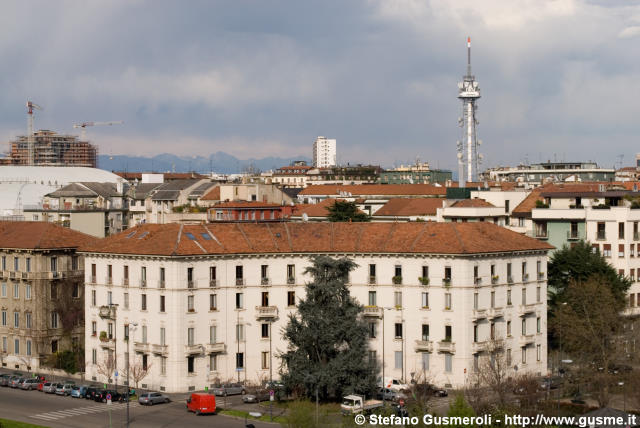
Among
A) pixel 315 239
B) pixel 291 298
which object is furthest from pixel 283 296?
pixel 315 239

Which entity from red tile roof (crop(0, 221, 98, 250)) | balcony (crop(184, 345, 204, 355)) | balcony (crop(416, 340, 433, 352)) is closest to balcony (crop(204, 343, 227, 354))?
balcony (crop(184, 345, 204, 355))

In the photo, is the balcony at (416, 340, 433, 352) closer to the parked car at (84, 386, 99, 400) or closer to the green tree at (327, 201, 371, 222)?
the parked car at (84, 386, 99, 400)

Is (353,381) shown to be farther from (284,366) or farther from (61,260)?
(61,260)

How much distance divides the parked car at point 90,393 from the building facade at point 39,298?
16965 mm

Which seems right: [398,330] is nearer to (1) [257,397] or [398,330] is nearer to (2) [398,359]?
(2) [398,359]

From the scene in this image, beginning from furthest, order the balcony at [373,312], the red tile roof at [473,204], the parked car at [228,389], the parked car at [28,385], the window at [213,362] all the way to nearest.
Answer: the red tile roof at [473,204], the parked car at [28,385], the balcony at [373,312], the window at [213,362], the parked car at [228,389]

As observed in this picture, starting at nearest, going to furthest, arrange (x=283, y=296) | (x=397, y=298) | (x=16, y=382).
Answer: (x=397, y=298), (x=16, y=382), (x=283, y=296)

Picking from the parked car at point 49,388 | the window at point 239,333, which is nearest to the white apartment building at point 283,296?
the window at point 239,333

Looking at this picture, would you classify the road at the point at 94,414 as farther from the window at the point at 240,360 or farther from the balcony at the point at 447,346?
the balcony at the point at 447,346

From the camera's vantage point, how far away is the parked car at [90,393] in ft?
310

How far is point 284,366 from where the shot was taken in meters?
95.0

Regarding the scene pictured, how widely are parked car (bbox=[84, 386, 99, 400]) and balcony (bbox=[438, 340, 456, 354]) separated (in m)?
31.0

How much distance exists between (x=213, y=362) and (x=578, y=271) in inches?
1578

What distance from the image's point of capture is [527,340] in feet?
339
